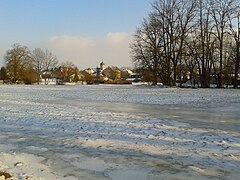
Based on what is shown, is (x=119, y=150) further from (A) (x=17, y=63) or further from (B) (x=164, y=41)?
(A) (x=17, y=63)

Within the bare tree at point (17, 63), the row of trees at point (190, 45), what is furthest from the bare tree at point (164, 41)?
the bare tree at point (17, 63)

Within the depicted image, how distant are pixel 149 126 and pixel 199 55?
44.5 m

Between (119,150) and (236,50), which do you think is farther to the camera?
(236,50)

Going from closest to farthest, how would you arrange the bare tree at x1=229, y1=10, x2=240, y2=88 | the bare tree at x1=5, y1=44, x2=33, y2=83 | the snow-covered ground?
the snow-covered ground < the bare tree at x1=229, y1=10, x2=240, y2=88 < the bare tree at x1=5, y1=44, x2=33, y2=83

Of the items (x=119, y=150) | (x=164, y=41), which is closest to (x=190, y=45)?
(x=164, y=41)

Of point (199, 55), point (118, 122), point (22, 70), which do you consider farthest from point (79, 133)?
point (22, 70)

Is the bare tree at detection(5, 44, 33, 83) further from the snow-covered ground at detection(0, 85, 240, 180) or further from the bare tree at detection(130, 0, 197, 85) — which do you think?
the snow-covered ground at detection(0, 85, 240, 180)

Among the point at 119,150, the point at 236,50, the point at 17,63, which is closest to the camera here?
the point at 119,150

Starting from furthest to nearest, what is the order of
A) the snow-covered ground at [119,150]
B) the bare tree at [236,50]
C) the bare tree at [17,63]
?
the bare tree at [17,63]
the bare tree at [236,50]
the snow-covered ground at [119,150]

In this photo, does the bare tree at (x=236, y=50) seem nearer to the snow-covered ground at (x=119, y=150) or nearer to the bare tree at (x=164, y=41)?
the bare tree at (x=164, y=41)

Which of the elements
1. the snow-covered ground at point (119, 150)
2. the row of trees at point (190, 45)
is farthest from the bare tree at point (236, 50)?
the snow-covered ground at point (119, 150)

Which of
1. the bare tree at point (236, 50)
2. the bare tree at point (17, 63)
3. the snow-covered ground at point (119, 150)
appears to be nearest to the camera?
the snow-covered ground at point (119, 150)

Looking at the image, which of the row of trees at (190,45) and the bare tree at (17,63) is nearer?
the row of trees at (190,45)

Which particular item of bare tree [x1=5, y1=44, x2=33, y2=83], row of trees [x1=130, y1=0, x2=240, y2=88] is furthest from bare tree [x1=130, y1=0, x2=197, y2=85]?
bare tree [x1=5, y1=44, x2=33, y2=83]
